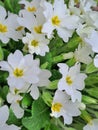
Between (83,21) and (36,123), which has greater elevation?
(83,21)

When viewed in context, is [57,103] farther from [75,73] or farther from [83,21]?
[83,21]

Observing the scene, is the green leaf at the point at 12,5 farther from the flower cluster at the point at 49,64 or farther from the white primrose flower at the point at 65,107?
the white primrose flower at the point at 65,107

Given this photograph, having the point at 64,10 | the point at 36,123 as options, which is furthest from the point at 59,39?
the point at 36,123

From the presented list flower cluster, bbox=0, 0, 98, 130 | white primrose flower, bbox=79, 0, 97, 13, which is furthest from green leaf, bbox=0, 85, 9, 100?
white primrose flower, bbox=79, 0, 97, 13

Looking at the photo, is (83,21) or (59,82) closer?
(59,82)

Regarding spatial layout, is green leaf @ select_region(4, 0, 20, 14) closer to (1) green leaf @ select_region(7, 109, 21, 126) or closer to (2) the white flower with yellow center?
(2) the white flower with yellow center
